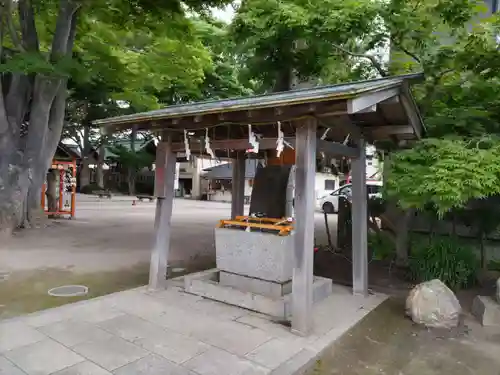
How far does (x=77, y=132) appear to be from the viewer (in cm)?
3525

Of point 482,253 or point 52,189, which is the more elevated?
point 52,189

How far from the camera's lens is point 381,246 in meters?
8.95

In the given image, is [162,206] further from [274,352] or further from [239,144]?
[274,352]

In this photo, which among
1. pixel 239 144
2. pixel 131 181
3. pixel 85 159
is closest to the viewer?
pixel 239 144

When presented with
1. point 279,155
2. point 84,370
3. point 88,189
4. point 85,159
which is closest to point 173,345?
point 84,370

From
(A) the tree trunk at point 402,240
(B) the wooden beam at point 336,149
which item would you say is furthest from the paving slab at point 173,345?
(A) the tree trunk at point 402,240

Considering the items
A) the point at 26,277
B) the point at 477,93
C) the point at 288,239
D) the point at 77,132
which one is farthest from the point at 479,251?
the point at 77,132

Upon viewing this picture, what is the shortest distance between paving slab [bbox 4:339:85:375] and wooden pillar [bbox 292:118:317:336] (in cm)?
257

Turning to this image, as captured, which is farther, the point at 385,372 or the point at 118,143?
the point at 118,143

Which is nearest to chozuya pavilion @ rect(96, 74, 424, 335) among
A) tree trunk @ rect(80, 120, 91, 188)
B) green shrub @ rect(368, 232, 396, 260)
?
green shrub @ rect(368, 232, 396, 260)

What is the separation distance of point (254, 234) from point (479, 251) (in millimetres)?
6011

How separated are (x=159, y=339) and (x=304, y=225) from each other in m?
2.23

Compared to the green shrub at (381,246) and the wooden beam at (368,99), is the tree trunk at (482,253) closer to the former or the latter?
the green shrub at (381,246)

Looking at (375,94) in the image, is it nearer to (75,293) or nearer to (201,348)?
(201,348)
